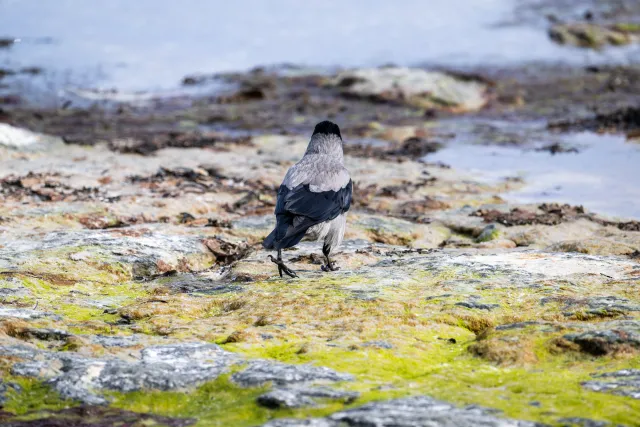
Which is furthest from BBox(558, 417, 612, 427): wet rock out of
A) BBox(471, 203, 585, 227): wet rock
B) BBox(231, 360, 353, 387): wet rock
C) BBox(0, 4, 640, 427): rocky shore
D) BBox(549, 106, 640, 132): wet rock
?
BBox(549, 106, 640, 132): wet rock

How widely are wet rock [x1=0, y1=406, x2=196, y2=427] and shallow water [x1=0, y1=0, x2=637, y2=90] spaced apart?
3095cm

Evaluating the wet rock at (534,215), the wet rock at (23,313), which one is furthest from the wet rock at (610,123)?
the wet rock at (23,313)

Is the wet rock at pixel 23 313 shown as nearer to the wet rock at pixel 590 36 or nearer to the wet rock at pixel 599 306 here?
the wet rock at pixel 599 306

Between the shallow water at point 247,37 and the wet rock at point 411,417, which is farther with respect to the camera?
the shallow water at point 247,37

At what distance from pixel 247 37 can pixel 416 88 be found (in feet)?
67.9

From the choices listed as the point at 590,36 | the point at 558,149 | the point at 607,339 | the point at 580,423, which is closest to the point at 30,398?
the point at 580,423

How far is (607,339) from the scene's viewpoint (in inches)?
207

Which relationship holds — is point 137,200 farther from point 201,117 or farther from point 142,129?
point 201,117

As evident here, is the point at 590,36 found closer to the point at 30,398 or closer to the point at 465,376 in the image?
the point at 465,376

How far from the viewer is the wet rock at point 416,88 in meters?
29.0

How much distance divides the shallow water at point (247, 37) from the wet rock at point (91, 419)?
102 feet

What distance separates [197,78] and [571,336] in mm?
31922

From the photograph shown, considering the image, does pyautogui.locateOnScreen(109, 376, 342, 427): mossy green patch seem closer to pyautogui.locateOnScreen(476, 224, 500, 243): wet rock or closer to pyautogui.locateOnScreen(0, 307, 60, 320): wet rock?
pyautogui.locateOnScreen(0, 307, 60, 320): wet rock

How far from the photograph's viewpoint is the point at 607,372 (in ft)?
16.0
